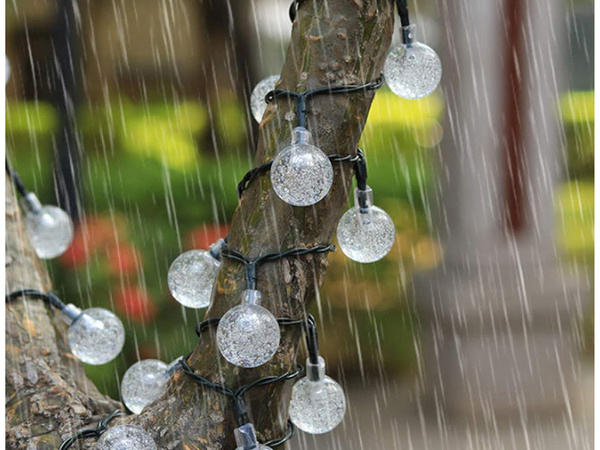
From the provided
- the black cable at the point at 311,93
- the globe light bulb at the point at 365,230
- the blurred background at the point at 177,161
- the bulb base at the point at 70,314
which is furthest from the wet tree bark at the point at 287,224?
the blurred background at the point at 177,161

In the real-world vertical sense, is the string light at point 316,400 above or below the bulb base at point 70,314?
below

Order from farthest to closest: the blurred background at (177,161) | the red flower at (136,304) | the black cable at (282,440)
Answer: the blurred background at (177,161), the red flower at (136,304), the black cable at (282,440)

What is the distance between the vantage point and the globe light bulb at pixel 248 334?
80 centimetres

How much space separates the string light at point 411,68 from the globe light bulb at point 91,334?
58cm

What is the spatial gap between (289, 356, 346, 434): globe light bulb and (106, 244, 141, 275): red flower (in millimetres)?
2613

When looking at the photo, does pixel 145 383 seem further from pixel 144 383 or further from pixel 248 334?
pixel 248 334

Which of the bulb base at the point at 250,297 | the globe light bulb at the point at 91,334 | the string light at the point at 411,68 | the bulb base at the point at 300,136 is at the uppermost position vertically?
the string light at the point at 411,68

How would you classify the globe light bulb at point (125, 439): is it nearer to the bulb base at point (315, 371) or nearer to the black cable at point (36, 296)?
the bulb base at point (315, 371)

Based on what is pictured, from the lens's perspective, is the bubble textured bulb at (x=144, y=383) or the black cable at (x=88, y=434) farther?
the bubble textured bulb at (x=144, y=383)

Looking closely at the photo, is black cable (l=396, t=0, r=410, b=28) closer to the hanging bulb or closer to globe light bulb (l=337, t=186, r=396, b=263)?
globe light bulb (l=337, t=186, r=396, b=263)

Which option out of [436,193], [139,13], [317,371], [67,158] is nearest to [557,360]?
[436,193]

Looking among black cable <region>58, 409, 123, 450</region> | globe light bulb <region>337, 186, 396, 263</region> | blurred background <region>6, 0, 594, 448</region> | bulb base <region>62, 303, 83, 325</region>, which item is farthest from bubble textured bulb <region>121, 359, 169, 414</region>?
blurred background <region>6, 0, 594, 448</region>

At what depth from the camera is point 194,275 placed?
1.05 m

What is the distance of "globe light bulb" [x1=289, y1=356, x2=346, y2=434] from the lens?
1.00 metres
